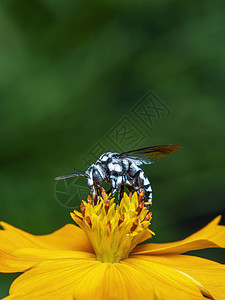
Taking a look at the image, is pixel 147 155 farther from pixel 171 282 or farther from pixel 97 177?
pixel 171 282

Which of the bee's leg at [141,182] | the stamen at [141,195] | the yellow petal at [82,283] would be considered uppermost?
the bee's leg at [141,182]

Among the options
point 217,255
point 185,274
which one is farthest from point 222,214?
point 185,274

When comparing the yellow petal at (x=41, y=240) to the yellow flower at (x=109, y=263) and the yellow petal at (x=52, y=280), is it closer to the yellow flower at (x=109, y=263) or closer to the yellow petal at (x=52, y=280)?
the yellow flower at (x=109, y=263)

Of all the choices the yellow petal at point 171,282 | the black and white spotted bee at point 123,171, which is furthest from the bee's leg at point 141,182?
the yellow petal at point 171,282

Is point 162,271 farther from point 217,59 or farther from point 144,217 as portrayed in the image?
point 217,59

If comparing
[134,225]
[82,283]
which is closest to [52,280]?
[82,283]

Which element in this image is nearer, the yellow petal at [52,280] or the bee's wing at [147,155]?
the yellow petal at [52,280]

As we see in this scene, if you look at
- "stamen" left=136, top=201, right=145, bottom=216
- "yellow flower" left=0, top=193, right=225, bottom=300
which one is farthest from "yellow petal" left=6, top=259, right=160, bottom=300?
"stamen" left=136, top=201, right=145, bottom=216
